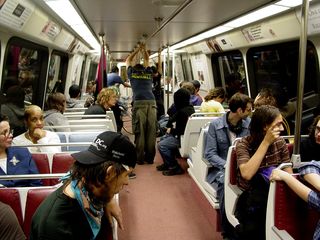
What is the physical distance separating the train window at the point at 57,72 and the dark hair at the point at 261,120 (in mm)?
5491

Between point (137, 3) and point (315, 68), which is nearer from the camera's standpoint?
point (137, 3)

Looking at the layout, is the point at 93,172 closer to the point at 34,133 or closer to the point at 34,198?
the point at 34,198

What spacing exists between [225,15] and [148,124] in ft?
8.53

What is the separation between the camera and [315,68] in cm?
473

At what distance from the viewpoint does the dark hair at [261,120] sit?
268 centimetres

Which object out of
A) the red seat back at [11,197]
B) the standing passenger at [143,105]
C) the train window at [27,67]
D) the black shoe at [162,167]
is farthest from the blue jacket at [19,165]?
the standing passenger at [143,105]

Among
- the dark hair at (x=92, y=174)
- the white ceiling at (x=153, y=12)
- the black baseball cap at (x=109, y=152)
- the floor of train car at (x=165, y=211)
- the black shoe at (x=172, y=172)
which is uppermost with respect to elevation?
the white ceiling at (x=153, y=12)

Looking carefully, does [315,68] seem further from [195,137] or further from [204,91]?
[204,91]

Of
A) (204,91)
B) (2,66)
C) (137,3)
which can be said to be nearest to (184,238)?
(137,3)

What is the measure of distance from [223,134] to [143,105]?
2972 millimetres

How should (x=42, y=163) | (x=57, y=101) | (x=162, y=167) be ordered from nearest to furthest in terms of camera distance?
1. (x=42, y=163)
2. (x=57, y=101)
3. (x=162, y=167)

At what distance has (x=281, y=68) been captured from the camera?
5.95 m

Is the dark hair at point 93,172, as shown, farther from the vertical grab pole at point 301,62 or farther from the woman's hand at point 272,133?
the woman's hand at point 272,133

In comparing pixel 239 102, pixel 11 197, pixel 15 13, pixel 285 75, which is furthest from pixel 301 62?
pixel 285 75
